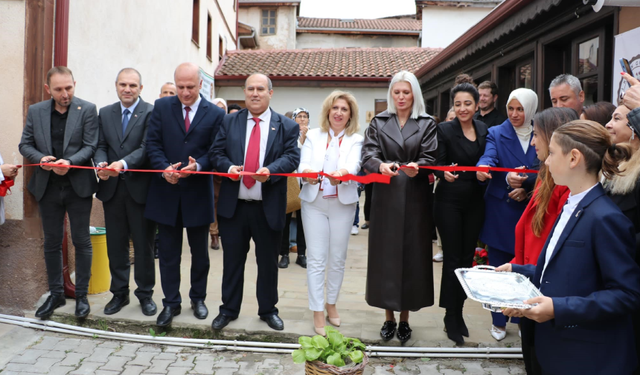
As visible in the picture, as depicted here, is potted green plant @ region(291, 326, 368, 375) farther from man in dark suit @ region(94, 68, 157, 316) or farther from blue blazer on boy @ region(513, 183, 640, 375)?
man in dark suit @ region(94, 68, 157, 316)

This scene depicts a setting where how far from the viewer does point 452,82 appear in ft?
37.3

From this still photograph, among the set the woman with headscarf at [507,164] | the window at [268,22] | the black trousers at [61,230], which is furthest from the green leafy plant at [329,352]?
the window at [268,22]

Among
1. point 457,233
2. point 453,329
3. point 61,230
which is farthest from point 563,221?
point 61,230

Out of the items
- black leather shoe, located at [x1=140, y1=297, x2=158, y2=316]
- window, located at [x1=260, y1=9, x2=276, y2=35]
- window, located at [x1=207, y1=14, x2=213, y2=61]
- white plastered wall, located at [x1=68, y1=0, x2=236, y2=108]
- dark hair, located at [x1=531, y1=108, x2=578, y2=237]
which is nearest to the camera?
dark hair, located at [x1=531, y1=108, x2=578, y2=237]

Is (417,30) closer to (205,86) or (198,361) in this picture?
(205,86)

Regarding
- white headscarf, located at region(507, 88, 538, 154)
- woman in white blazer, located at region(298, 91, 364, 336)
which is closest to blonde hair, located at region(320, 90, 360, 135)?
woman in white blazer, located at region(298, 91, 364, 336)

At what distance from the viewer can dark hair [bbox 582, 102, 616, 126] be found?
3398mm

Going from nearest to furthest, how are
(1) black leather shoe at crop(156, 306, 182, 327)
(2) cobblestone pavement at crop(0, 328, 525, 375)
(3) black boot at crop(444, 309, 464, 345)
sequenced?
1. (2) cobblestone pavement at crop(0, 328, 525, 375)
2. (3) black boot at crop(444, 309, 464, 345)
3. (1) black leather shoe at crop(156, 306, 182, 327)

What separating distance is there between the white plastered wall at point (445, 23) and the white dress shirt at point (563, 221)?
81.5 feet

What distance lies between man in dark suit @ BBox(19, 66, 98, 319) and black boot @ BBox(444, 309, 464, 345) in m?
3.24

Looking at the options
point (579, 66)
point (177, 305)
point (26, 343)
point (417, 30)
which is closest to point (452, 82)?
point (579, 66)

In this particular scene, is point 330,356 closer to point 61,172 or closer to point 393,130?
point 393,130

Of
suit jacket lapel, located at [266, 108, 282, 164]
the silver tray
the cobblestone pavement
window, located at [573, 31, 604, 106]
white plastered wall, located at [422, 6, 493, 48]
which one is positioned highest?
white plastered wall, located at [422, 6, 493, 48]

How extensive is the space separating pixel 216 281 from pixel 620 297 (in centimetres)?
479
